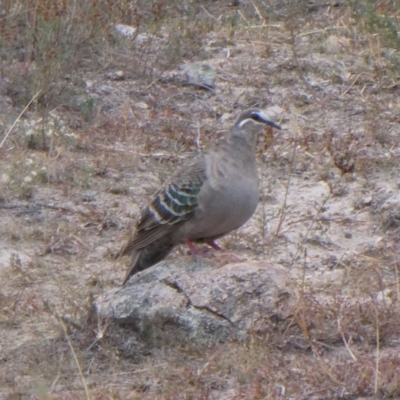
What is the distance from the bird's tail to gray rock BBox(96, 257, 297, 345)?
2.32 feet

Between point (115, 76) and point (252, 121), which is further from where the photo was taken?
point (115, 76)

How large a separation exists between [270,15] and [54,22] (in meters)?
2.24

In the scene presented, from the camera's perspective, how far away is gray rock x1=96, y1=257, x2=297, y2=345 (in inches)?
214

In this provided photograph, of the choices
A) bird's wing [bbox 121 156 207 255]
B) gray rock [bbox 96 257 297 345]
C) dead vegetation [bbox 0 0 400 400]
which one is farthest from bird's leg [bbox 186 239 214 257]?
dead vegetation [bbox 0 0 400 400]

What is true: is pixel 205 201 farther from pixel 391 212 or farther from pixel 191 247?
pixel 391 212

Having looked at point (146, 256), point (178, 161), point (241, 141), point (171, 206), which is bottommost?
point (178, 161)

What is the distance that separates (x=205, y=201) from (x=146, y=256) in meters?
0.61

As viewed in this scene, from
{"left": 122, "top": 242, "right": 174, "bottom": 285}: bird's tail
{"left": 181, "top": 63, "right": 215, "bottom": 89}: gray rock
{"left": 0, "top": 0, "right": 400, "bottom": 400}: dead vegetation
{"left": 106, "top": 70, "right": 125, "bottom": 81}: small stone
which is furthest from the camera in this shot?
{"left": 106, "top": 70, "right": 125, "bottom": 81}: small stone

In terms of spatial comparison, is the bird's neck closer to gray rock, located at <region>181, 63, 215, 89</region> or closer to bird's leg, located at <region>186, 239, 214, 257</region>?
bird's leg, located at <region>186, 239, 214, 257</region>

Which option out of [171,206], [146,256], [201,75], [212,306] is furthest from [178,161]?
[212,306]

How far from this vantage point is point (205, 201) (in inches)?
235

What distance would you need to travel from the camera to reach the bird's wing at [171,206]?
20.0 ft

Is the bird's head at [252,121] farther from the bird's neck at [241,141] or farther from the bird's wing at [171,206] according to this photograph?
the bird's wing at [171,206]

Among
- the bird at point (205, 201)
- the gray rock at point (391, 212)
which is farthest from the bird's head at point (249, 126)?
the gray rock at point (391, 212)
